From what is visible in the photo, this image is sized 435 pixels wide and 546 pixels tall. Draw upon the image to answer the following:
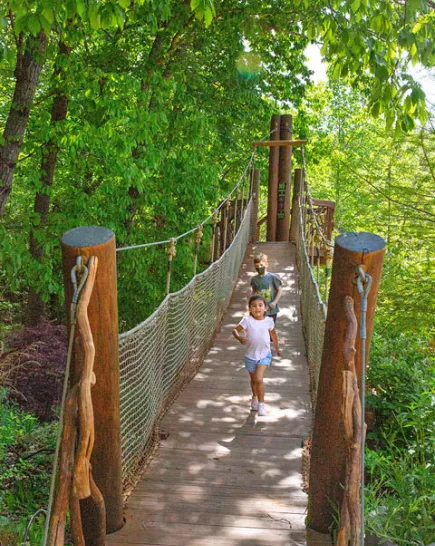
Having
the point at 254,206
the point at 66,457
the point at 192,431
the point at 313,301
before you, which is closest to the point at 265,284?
the point at 313,301

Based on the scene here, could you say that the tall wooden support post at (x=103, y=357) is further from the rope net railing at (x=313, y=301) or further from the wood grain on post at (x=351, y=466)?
the rope net railing at (x=313, y=301)

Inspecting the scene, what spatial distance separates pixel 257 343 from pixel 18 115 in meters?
2.67

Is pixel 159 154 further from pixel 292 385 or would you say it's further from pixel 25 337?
pixel 292 385

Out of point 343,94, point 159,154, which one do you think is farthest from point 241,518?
point 343,94

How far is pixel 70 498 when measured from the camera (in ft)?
6.98

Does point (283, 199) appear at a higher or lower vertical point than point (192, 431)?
higher

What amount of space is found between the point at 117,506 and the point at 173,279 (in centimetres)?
707

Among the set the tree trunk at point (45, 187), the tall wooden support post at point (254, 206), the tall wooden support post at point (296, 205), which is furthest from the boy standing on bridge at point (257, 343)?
the tall wooden support post at point (254, 206)

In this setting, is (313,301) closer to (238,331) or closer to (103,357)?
(238,331)

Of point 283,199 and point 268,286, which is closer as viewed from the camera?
point 268,286

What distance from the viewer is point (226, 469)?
11.4 ft

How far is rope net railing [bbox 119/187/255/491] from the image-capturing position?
3.33 metres

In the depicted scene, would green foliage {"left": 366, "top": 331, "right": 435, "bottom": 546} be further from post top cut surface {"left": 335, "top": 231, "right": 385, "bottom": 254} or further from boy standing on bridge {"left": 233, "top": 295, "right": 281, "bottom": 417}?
post top cut surface {"left": 335, "top": 231, "right": 385, "bottom": 254}

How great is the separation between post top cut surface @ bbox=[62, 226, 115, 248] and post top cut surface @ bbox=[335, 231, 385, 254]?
2.70 feet
